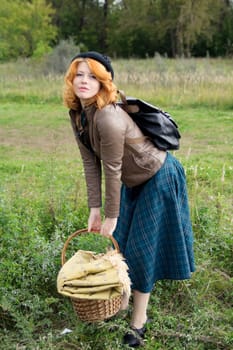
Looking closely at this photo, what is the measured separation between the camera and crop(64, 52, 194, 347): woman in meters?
2.44

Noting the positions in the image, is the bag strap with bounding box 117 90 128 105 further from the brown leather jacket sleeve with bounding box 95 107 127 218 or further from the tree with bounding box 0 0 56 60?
the tree with bounding box 0 0 56 60

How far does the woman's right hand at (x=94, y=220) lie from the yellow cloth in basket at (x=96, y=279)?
216 mm

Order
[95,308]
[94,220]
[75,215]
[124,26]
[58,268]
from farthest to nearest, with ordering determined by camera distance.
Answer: [124,26] → [75,215] → [58,268] → [94,220] → [95,308]

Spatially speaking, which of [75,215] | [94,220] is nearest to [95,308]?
[94,220]

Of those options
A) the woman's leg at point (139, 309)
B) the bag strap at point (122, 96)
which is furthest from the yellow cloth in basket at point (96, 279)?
the bag strap at point (122, 96)

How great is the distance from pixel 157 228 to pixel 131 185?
0.29 meters

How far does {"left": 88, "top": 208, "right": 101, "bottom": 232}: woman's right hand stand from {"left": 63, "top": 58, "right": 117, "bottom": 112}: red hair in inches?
25.2

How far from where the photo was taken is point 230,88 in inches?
475

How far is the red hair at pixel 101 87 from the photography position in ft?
7.91

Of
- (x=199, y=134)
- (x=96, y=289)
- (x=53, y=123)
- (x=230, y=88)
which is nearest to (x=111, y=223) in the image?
(x=96, y=289)

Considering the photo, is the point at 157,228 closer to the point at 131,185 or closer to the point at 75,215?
the point at 131,185

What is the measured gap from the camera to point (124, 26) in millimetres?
34000

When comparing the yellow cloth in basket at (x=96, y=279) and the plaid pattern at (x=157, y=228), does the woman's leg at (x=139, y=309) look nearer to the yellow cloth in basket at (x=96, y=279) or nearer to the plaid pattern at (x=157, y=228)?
the plaid pattern at (x=157, y=228)

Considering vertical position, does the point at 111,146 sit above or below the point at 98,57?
below
